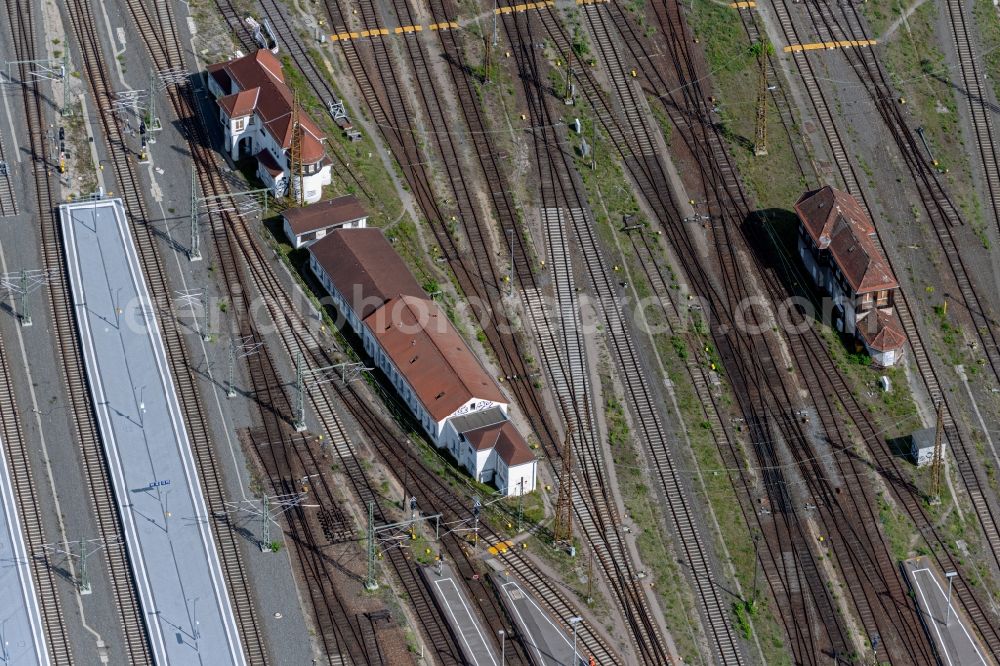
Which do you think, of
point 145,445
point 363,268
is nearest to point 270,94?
point 363,268

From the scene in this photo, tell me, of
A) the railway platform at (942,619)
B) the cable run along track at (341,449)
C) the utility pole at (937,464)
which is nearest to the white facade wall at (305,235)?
the cable run along track at (341,449)

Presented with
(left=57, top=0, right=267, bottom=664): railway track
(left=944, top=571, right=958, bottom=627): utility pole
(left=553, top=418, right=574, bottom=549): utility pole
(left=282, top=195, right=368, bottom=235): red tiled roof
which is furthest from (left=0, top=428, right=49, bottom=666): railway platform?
(left=944, top=571, right=958, bottom=627): utility pole

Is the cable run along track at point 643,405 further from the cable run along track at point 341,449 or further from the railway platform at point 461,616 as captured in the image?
the railway platform at point 461,616

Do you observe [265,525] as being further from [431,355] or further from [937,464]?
[937,464]

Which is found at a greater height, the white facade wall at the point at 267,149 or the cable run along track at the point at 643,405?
the white facade wall at the point at 267,149

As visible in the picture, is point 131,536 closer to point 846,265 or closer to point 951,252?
point 846,265

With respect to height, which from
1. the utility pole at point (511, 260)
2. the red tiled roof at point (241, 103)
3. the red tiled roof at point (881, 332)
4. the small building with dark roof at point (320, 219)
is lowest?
the red tiled roof at point (881, 332)
